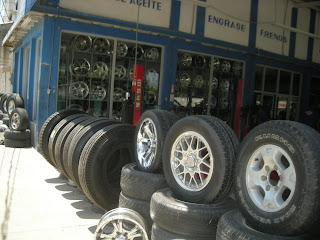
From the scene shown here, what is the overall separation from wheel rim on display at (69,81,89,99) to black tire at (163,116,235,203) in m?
7.91

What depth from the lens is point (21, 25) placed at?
11.6 m

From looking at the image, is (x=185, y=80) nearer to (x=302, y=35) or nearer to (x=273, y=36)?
(x=273, y=36)

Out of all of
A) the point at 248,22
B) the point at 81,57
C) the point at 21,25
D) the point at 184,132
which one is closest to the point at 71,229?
the point at 184,132

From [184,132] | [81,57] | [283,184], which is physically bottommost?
[283,184]

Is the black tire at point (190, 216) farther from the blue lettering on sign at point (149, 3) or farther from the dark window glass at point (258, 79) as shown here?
the dark window glass at point (258, 79)

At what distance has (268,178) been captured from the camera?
2570mm

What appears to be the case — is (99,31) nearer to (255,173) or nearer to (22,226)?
(22,226)

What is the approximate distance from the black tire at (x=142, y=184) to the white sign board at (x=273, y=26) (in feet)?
38.5

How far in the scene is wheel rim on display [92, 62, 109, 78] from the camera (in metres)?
Answer: 11.1

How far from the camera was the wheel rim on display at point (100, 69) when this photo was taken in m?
11.1

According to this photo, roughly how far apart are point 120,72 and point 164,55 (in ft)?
5.80

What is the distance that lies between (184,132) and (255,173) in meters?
0.99

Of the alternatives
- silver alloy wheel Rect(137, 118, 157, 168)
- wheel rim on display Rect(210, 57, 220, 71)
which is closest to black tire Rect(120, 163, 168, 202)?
silver alloy wheel Rect(137, 118, 157, 168)

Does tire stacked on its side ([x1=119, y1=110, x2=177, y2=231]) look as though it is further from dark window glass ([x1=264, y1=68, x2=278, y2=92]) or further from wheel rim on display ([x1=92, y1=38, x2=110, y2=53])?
dark window glass ([x1=264, y1=68, x2=278, y2=92])
